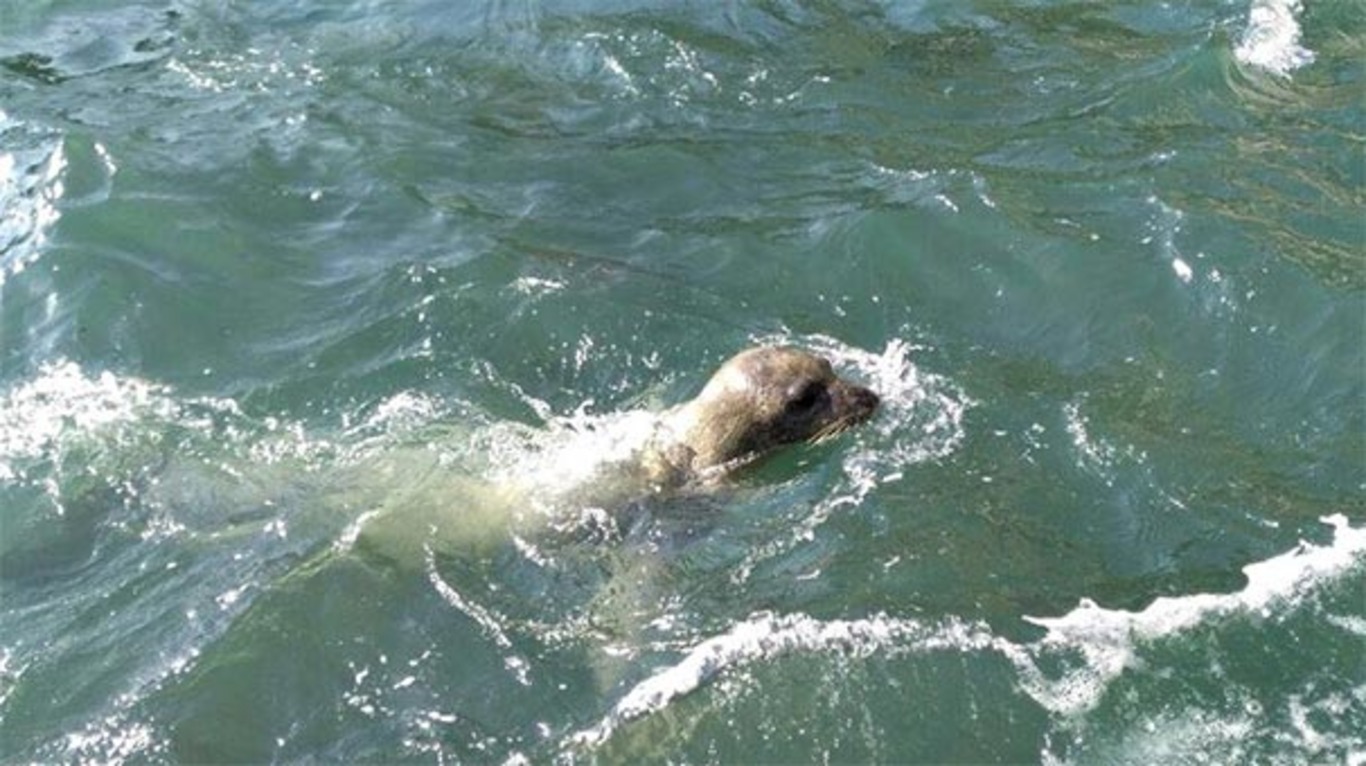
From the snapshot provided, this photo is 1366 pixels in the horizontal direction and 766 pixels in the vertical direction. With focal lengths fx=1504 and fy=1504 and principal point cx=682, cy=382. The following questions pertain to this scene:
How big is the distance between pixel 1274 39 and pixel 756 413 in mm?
6255

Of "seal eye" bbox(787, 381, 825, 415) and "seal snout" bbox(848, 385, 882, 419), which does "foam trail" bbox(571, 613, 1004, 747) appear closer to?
"seal eye" bbox(787, 381, 825, 415)

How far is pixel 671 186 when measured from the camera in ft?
32.9

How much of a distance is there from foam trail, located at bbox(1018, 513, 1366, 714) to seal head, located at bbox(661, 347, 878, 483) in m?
1.62

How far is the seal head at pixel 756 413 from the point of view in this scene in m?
7.54

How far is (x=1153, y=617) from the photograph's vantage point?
257 inches

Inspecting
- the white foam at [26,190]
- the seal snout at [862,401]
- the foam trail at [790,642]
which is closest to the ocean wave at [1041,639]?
the foam trail at [790,642]

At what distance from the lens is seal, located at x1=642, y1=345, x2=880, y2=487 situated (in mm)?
7543

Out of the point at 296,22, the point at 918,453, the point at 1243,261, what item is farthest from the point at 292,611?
the point at 296,22

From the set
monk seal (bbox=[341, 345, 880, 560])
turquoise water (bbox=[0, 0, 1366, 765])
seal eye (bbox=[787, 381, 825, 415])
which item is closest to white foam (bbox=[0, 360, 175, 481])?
turquoise water (bbox=[0, 0, 1366, 765])

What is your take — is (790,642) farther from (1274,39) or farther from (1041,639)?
(1274,39)

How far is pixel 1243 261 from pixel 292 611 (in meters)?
5.67

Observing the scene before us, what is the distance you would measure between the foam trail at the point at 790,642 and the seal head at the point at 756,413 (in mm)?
1154

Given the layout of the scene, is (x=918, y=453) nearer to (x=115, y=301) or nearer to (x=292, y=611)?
(x=292, y=611)

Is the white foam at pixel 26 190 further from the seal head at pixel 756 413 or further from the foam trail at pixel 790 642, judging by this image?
the foam trail at pixel 790 642
